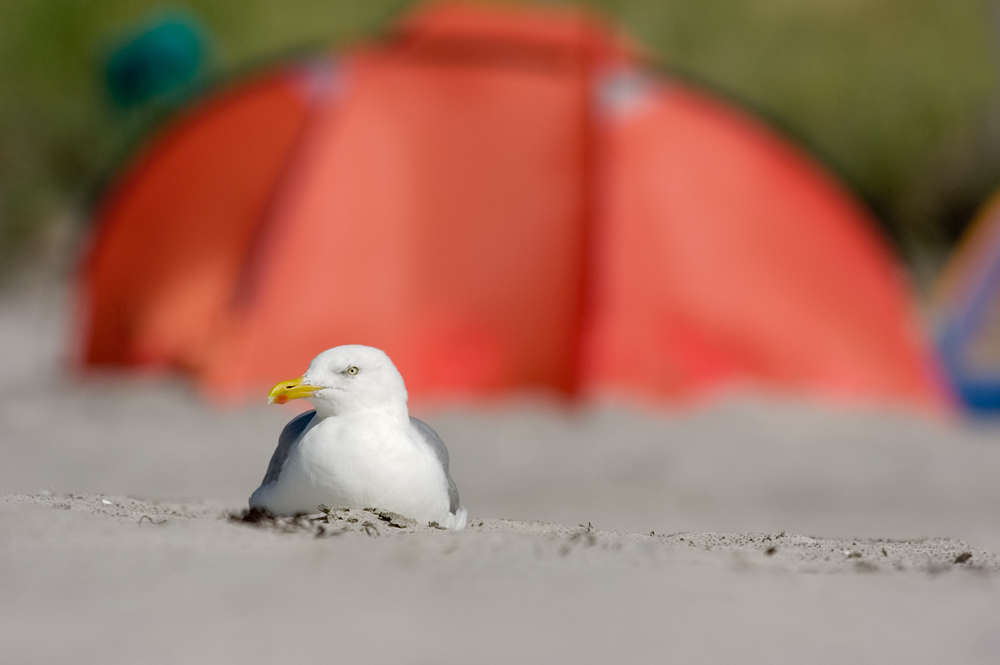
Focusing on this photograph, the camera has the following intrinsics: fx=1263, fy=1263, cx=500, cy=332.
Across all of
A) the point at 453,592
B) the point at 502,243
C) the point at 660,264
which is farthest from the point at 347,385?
the point at 660,264

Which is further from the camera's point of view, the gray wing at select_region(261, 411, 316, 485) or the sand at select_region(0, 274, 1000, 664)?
the gray wing at select_region(261, 411, 316, 485)

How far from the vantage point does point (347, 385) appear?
2539 mm

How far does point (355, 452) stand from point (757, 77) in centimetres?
1348

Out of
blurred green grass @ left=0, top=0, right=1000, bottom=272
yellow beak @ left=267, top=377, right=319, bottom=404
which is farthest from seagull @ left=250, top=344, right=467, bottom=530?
blurred green grass @ left=0, top=0, right=1000, bottom=272

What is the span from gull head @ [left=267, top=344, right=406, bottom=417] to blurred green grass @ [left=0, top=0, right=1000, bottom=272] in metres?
10.1

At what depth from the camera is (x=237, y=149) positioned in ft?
21.5

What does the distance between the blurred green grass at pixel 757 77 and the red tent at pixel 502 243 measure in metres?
6.07

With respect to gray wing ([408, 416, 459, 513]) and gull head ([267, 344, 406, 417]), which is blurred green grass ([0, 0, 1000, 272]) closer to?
gray wing ([408, 416, 459, 513])

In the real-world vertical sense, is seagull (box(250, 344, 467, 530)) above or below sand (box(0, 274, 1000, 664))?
above

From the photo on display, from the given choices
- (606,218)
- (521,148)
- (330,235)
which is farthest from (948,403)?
(330,235)

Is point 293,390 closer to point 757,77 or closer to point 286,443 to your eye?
point 286,443

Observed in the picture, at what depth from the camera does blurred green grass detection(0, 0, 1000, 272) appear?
42.7 ft

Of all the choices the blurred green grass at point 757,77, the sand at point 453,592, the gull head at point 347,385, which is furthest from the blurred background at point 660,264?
the gull head at point 347,385

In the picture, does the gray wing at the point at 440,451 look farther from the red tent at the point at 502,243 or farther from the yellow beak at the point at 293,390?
the red tent at the point at 502,243
